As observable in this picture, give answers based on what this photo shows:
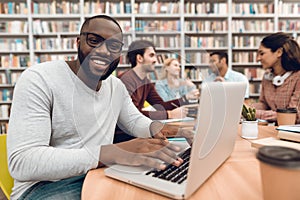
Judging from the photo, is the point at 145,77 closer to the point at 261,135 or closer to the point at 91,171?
the point at 91,171

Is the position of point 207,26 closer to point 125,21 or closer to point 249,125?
point 125,21

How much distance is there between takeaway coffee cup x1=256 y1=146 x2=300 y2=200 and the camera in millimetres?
452

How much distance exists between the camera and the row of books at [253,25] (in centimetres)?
443

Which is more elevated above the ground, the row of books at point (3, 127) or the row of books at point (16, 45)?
the row of books at point (16, 45)

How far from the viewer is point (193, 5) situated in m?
4.32

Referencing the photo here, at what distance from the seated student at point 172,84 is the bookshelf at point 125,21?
3.28 meters

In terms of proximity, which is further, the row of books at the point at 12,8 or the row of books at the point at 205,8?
the row of books at the point at 205,8

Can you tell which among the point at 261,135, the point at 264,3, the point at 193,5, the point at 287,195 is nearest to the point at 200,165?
the point at 287,195

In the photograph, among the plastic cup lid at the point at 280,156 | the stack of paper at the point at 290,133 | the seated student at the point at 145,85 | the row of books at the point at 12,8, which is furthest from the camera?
the row of books at the point at 12,8

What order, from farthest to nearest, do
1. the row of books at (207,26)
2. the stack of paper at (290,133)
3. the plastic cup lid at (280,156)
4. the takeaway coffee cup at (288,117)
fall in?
the row of books at (207,26) < the takeaway coffee cup at (288,117) < the stack of paper at (290,133) < the plastic cup lid at (280,156)

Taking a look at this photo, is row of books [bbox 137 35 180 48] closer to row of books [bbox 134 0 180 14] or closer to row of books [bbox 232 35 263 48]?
row of books [bbox 134 0 180 14]

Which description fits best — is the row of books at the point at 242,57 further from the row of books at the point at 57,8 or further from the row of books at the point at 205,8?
the row of books at the point at 57,8

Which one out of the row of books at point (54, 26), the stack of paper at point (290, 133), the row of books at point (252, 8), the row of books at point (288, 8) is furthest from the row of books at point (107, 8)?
the stack of paper at point (290, 133)

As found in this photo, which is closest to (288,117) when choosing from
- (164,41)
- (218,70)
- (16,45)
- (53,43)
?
(218,70)
